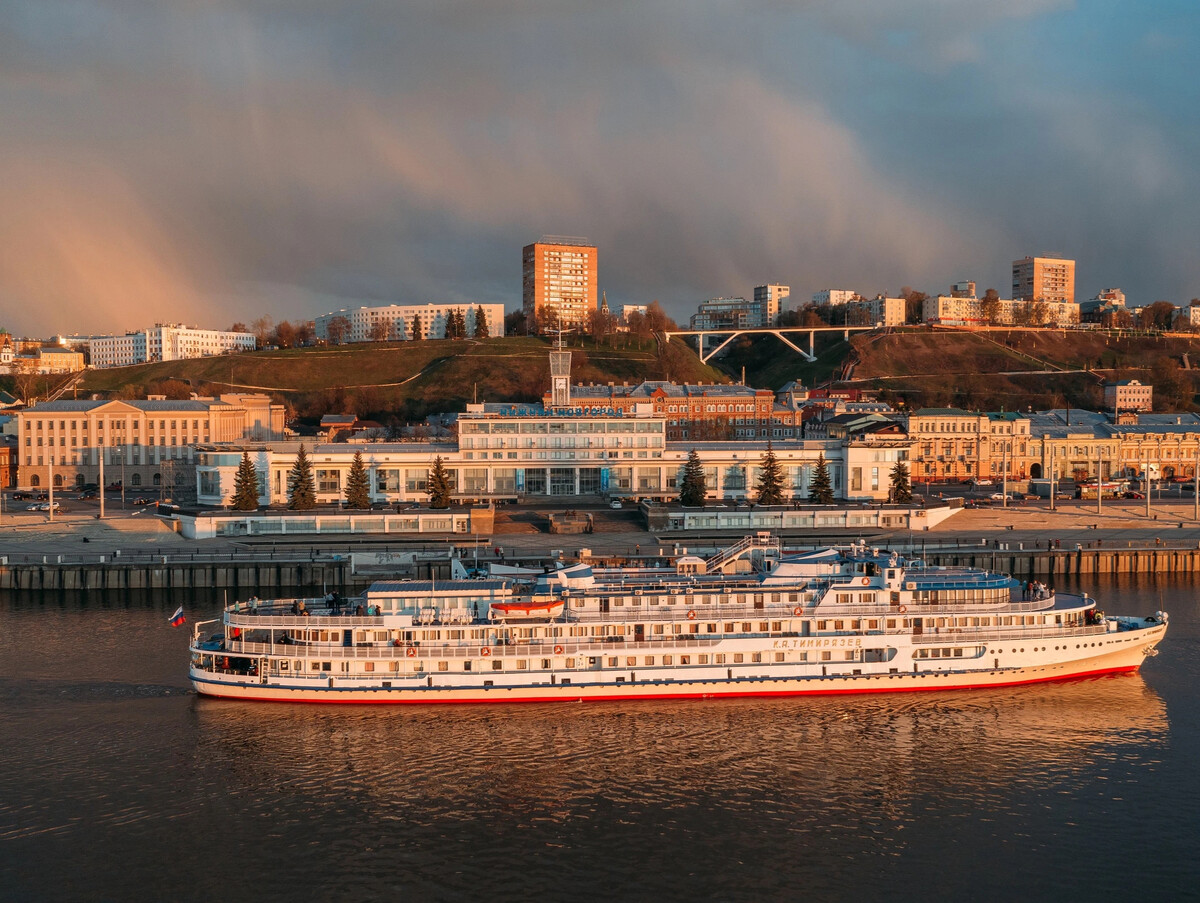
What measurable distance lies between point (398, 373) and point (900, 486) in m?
96.8

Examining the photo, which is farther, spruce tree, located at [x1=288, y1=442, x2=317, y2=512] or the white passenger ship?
spruce tree, located at [x1=288, y1=442, x2=317, y2=512]

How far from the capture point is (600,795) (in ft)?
101

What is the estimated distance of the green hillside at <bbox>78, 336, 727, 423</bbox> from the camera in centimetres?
14850

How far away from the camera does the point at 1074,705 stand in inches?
1547

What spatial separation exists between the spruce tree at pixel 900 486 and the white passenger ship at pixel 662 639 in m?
39.2

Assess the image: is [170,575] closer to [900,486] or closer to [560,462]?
[560,462]


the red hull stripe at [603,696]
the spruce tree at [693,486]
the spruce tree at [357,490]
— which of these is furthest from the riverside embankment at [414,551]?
the red hull stripe at [603,696]

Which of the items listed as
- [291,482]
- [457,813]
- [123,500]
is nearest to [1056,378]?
[291,482]

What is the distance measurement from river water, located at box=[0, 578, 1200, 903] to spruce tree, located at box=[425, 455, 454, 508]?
38411 millimetres

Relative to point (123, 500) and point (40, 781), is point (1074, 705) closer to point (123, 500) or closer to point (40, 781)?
point (40, 781)

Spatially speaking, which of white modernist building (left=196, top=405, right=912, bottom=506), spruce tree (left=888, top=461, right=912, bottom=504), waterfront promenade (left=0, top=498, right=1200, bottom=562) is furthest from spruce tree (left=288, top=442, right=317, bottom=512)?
spruce tree (left=888, top=461, right=912, bottom=504)

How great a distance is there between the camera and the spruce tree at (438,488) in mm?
79375

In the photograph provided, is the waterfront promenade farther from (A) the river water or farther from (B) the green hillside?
(B) the green hillside

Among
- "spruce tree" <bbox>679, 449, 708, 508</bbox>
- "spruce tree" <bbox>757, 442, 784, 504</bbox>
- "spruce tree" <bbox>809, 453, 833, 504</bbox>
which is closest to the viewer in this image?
"spruce tree" <bbox>679, 449, 708, 508</bbox>
